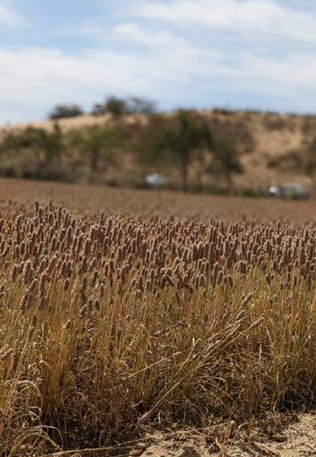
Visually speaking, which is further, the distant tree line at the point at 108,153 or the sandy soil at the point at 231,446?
the distant tree line at the point at 108,153

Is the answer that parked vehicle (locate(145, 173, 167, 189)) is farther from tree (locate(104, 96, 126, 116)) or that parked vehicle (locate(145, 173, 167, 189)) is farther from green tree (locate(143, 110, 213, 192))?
tree (locate(104, 96, 126, 116))

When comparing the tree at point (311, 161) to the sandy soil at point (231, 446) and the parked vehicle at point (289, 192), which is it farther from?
the sandy soil at point (231, 446)

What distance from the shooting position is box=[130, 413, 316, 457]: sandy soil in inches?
156

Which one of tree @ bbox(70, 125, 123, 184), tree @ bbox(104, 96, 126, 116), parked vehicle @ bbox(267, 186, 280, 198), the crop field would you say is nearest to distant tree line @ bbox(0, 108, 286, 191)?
tree @ bbox(70, 125, 123, 184)

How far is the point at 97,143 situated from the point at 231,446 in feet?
159

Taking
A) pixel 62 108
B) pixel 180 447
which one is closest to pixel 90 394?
pixel 180 447

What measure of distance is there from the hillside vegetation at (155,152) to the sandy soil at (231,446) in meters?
38.5

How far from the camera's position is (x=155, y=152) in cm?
5031

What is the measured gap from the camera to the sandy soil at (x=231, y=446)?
3.97 m

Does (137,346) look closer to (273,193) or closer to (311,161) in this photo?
(273,193)

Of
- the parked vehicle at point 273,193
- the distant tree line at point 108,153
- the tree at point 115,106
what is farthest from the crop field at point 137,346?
the tree at point 115,106

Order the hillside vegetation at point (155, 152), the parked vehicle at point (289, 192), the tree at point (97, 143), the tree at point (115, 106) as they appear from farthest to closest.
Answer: the tree at point (115, 106) → the tree at point (97, 143) → the hillside vegetation at point (155, 152) → the parked vehicle at point (289, 192)

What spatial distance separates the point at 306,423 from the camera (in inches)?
181

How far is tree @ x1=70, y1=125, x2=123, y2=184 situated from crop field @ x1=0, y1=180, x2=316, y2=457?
4538cm
